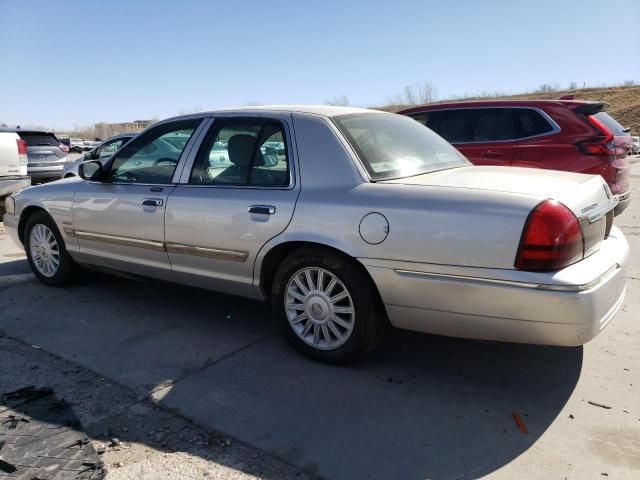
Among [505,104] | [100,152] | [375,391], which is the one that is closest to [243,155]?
[375,391]

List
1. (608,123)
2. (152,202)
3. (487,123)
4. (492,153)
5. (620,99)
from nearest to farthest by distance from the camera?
(152,202)
(608,123)
(492,153)
(487,123)
(620,99)

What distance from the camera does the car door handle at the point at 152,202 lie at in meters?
4.12

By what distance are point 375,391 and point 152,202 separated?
7.12 ft

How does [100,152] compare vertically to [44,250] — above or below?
above

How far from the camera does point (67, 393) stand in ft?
10.6

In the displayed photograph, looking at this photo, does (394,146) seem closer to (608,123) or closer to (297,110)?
(297,110)

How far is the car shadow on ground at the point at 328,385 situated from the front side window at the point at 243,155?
990mm

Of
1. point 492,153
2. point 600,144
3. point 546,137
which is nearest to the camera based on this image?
point 600,144

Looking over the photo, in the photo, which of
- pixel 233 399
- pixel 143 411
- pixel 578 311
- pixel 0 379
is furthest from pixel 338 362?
pixel 0 379

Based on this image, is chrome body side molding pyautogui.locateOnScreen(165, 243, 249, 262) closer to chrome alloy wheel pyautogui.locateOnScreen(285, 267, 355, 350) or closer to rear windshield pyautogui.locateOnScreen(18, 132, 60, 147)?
chrome alloy wheel pyautogui.locateOnScreen(285, 267, 355, 350)

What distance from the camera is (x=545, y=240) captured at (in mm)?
2723

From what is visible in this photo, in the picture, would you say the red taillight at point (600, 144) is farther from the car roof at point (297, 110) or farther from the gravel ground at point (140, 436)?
the gravel ground at point (140, 436)

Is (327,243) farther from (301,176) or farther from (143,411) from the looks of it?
(143,411)

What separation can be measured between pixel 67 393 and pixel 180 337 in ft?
3.20
